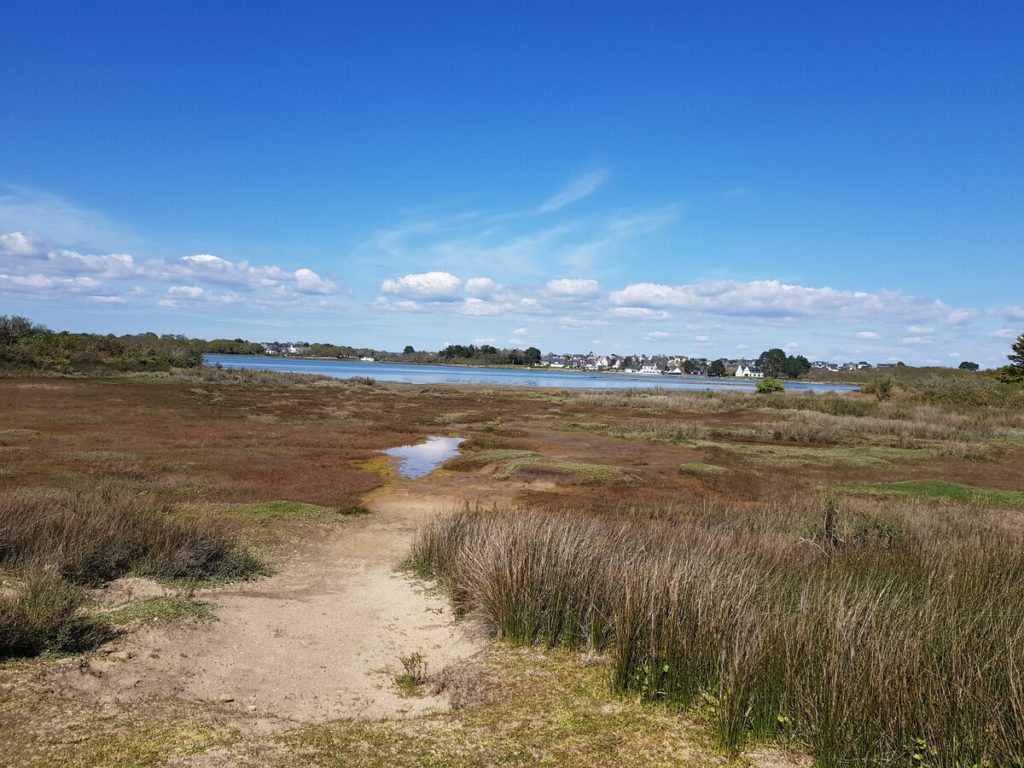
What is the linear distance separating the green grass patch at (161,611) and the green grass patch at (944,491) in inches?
789

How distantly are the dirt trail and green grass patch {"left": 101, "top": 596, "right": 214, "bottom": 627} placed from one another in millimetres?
225

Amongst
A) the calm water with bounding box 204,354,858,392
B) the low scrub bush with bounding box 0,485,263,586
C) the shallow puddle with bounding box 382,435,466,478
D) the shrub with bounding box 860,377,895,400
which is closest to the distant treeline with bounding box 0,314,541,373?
the calm water with bounding box 204,354,858,392

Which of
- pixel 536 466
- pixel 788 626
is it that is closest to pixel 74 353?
pixel 536 466

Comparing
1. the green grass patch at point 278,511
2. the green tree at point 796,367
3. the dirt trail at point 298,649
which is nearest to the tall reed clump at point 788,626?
the dirt trail at point 298,649

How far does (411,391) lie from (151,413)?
1437 inches

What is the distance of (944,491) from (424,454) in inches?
807

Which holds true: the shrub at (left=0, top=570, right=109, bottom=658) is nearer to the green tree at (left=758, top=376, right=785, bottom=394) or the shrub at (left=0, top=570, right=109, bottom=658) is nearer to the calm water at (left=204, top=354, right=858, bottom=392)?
the green tree at (left=758, top=376, right=785, bottom=394)

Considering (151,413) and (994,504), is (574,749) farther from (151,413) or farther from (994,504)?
(151,413)

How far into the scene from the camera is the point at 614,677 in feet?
21.0

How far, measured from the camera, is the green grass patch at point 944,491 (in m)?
19.6

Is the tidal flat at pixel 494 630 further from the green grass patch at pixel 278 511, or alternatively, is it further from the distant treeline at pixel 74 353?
the distant treeline at pixel 74 353

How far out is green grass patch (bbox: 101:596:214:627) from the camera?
7915 mm

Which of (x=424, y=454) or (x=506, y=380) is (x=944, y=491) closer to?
(x=424, y=454)

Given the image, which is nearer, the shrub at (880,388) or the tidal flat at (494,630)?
the tidal flat at (494,630)
